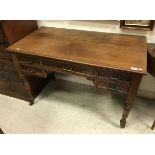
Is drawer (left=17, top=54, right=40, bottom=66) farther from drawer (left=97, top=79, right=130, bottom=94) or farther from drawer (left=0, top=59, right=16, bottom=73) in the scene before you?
drawer (left=97, top=79, right=130, bottom=94)

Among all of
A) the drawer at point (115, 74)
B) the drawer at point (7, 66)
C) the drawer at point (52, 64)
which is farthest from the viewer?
the drawer at point (7, 66)

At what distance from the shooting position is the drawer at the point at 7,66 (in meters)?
1.61

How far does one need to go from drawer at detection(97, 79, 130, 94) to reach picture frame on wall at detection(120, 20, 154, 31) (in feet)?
1.74

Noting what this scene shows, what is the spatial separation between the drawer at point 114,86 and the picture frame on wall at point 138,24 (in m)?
0.53

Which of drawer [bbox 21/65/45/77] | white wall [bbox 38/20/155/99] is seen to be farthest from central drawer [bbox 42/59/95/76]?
white wall [bbox 38/20/155/99]

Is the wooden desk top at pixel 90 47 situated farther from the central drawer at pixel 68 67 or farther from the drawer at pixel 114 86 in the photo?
the drawer at pixel 114 86

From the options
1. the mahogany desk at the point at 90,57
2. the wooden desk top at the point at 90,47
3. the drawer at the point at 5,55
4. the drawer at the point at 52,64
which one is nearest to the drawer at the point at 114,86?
the mahogany desk at the point at 90,57

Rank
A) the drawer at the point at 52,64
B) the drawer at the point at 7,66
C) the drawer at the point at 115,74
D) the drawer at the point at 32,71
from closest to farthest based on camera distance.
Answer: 1. the drawer at the point at 115,74
2. the drawer at the point at 52,64
3. the drawer at the point at 32,71
4. the drawer at the point at 7,66

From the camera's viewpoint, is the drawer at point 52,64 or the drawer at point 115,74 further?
the drawer at point 52,64

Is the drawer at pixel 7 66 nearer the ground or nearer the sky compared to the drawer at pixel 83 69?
nearer the ground

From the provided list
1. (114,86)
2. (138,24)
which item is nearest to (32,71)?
(114,86)
